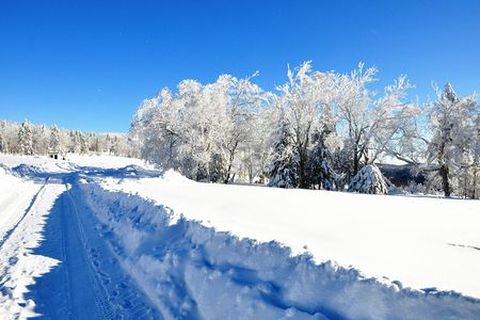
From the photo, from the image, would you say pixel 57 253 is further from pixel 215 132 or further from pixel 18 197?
pixel 215 132

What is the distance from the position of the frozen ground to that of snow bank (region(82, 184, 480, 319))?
15 mm

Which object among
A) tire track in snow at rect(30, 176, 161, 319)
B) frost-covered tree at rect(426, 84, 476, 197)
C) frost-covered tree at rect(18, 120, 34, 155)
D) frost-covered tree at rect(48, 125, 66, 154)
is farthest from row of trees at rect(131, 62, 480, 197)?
frost-covered tree at rect(48, 125, 66, 154)

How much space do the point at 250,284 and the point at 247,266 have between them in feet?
1.79

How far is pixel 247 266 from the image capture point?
5.82 m

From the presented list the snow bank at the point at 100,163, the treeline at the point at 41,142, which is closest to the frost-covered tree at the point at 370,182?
the snow bank at the point at 100,163

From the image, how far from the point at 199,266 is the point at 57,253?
13.5ft

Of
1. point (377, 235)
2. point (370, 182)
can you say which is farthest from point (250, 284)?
point (370, 182)

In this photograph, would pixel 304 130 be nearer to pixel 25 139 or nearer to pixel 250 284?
pixel 250 284

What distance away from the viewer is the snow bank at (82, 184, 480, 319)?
3.90m

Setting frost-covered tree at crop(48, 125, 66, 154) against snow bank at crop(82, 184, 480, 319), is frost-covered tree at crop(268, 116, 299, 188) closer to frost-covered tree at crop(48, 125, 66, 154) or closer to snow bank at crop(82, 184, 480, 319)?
snow bank at crop(82, 184, 480, 319)

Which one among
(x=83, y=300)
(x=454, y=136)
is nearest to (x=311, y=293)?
(x=83, y=300)

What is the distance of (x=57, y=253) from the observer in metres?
8.47

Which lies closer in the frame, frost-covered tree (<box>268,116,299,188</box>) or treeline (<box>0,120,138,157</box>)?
frost-covered tree (<box>268,116,299,188</box>)

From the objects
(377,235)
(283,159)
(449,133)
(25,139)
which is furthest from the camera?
(25,139)
